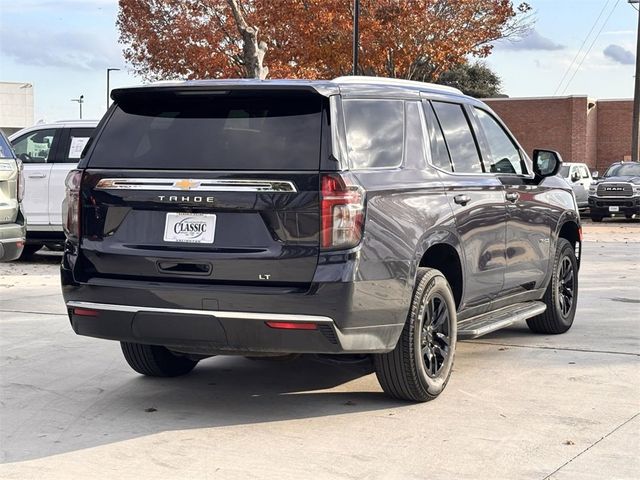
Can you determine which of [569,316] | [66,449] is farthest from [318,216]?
[569,316]

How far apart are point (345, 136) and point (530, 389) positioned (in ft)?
7.39

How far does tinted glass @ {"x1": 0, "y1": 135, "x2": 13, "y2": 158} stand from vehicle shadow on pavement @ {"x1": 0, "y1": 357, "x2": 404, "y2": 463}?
361 centimetres

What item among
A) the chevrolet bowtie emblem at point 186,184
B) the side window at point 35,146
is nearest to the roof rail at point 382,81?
the chevrolet bowtie emblem at point 186,184

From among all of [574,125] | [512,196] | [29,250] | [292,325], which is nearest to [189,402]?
[292,325]

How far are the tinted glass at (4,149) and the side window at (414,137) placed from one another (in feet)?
17.0

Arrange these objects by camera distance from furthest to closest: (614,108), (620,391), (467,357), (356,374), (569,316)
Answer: (614,108) → (569,316) → (467,357) → (356,374) → (620,391)

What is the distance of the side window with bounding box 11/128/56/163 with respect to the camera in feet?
50.5

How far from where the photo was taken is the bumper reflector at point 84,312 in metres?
6.11

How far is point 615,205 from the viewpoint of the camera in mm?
29547

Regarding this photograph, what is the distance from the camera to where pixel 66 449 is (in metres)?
5.55

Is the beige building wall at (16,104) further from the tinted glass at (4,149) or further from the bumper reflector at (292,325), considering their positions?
the bumper reflector at (292,325)

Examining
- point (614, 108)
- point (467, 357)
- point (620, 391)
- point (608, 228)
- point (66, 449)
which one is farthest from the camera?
point (614, 108)

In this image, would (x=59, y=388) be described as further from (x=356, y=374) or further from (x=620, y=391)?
(x=620, y=391)

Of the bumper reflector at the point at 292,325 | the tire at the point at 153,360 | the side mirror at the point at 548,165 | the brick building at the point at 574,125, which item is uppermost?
the brick building at the point at 574,125
